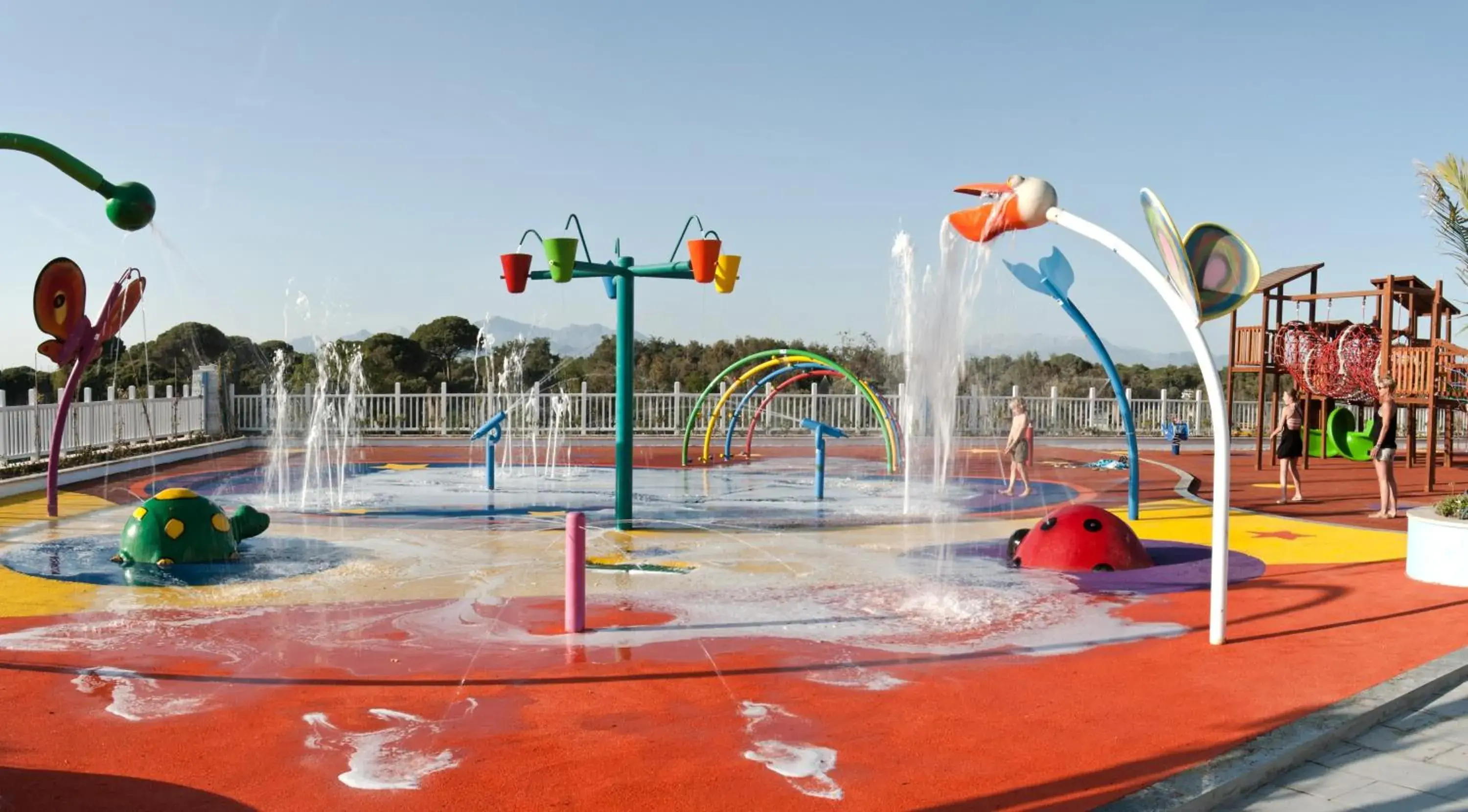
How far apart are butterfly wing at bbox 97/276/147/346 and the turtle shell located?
4318mm

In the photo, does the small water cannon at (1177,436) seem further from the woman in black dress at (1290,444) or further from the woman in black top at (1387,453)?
the woman in black top at (1387,453)

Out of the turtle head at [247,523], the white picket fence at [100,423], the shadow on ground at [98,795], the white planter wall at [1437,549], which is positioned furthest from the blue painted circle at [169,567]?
the white planter wall at [1437,549]

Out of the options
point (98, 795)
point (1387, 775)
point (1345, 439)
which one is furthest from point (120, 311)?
point (1345, 439)

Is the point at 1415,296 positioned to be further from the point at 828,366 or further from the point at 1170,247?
the point at 1170,247

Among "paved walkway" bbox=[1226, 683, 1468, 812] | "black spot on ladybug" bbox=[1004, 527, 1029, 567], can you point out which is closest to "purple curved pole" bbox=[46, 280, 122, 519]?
"black spot on ladybug" bbox=[1004, 527, 1029, 567]

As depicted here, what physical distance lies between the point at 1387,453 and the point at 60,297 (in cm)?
1654

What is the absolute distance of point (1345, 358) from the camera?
23.1 meters

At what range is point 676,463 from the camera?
2388cm

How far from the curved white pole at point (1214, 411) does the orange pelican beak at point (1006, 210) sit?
0.54 meters

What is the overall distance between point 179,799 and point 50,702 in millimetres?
2009

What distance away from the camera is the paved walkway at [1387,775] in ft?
16.4

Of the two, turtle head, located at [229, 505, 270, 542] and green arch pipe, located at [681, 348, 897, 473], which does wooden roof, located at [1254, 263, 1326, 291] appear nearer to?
green arch pipe, located at [681, 348, 897, 473]

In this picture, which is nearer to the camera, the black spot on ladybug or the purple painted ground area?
the purple painted ground area

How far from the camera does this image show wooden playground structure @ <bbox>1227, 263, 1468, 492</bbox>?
21406 millimetres
